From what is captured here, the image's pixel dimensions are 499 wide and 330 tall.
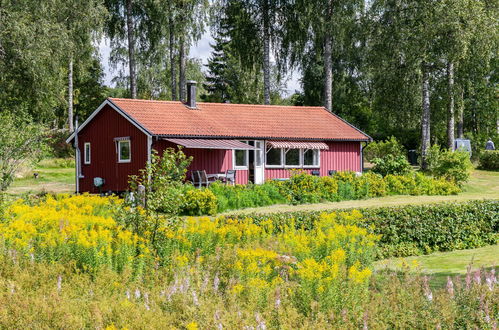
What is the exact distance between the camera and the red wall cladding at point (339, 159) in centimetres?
2866

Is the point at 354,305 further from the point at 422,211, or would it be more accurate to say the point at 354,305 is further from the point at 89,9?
the point at 89,9

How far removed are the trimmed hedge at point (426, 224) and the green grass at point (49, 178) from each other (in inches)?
641

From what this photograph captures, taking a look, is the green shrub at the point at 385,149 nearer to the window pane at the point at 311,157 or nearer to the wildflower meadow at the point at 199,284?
the window pane at the point at 311,157

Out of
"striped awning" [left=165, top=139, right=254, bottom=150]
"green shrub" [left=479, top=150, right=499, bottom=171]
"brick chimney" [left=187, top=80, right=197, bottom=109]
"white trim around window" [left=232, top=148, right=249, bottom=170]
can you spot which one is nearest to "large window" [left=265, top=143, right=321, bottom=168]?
"white trim around window" [left=232, top=148, right=249, bottom=170]

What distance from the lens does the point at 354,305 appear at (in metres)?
6.04

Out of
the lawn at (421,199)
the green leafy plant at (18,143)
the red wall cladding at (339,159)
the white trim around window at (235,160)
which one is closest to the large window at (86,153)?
the green leafy plant at (18,143)

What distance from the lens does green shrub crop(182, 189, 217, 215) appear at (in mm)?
17078

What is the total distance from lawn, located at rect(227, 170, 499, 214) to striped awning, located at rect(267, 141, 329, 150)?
603 cm

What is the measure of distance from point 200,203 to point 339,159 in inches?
537

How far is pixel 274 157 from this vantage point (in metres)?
27.8

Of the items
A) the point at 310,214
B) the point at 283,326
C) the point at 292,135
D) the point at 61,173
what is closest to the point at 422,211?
the point at 310,214

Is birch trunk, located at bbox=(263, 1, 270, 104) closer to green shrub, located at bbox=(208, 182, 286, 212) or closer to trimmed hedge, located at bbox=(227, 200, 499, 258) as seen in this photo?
green shrub, located at bbox=(208, 182, 286, 212)

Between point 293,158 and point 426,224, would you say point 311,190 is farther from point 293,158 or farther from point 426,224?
point 293,158

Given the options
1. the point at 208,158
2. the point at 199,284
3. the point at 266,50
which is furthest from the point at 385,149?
the point at 199,284
